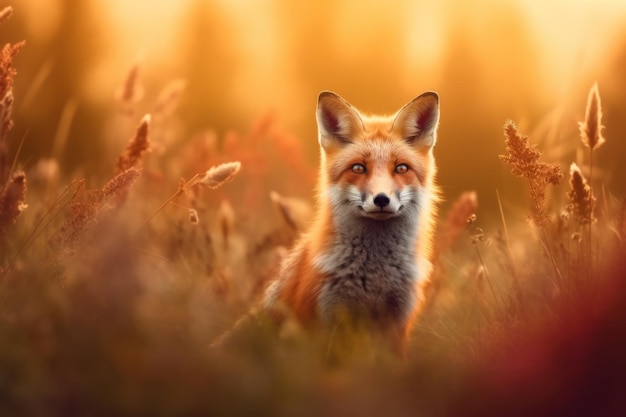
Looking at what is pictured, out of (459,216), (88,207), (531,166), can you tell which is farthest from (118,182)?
(459,216)

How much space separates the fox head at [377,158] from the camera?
4348 millimetres

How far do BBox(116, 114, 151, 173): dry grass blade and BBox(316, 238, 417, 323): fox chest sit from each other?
1.17 meters

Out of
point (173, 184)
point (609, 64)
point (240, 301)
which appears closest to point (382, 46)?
point (609, 64)

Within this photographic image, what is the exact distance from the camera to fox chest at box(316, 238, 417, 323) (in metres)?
4.21

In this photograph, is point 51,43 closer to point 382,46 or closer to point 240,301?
point 382,46

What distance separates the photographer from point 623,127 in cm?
870

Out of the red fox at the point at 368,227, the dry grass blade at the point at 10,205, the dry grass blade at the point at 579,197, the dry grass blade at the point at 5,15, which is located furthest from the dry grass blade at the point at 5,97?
the dry grass blade at the point at 579,197

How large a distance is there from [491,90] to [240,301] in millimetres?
7522

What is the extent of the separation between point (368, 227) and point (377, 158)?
406 mm

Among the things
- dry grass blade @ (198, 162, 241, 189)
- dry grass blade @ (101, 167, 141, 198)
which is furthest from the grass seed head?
dry grass blade @ (101, 167, 141, 198)

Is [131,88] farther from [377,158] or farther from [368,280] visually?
[368,280]

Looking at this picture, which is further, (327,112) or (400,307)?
(327,112)

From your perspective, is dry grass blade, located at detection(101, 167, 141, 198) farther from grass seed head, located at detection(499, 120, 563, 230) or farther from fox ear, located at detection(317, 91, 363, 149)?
grass seed head, located at detection(499, 120, 563, 230)

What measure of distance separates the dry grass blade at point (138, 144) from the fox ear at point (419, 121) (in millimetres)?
1498
